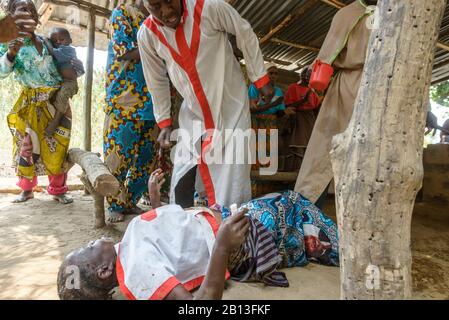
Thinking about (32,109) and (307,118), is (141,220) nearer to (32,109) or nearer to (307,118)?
(32,109)

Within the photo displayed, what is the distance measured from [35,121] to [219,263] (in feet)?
10.4

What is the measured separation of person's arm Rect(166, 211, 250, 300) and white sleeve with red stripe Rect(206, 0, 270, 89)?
1.12m

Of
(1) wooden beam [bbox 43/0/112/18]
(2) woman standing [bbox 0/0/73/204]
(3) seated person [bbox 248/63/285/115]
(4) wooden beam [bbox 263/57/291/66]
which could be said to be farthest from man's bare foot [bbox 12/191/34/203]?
(4) wooden beam [bbox 263/57/291/66]

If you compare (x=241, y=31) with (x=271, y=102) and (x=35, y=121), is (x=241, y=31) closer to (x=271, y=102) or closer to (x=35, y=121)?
(x=271, y=102)

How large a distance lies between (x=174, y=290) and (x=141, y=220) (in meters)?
0.47

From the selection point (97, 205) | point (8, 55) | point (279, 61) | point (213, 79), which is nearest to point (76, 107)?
point (279, 61)

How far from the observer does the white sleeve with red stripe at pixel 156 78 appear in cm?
243

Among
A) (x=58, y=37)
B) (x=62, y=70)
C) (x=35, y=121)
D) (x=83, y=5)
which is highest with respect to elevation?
(x=83, y=5)

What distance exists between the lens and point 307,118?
4.43m

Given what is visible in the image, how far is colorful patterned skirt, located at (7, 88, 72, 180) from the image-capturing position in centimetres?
371

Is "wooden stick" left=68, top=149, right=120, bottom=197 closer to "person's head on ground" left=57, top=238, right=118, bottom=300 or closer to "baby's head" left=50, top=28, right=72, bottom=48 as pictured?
"person's head on ground" left=57, top=238, right=118, bottom=300

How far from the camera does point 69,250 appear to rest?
238cm

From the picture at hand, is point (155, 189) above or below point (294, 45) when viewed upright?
below
